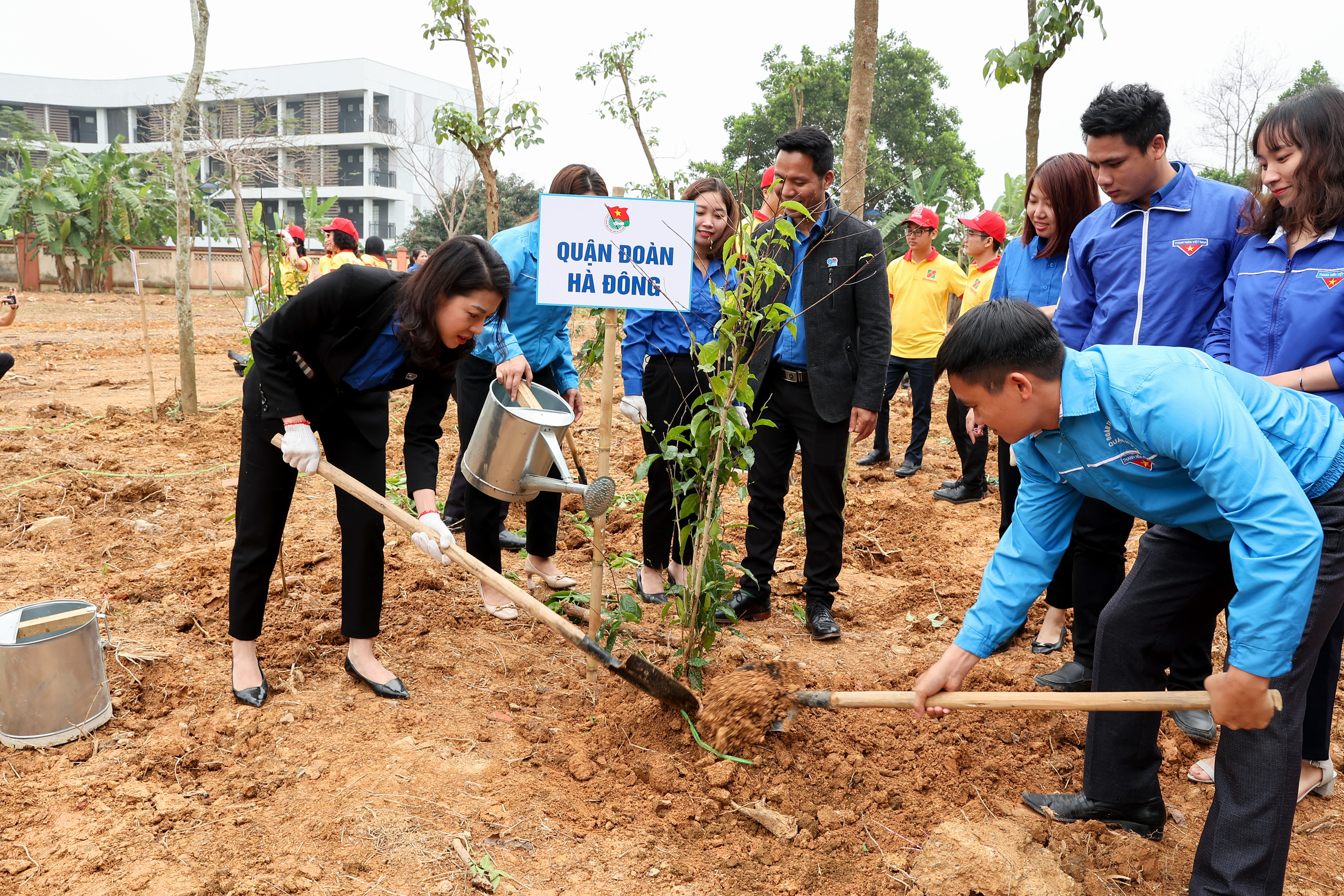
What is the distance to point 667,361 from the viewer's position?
370 centimetres

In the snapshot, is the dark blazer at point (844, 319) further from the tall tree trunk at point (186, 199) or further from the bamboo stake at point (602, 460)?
the tall tree trunk at point (186, 199)

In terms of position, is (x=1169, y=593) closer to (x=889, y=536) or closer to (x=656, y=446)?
(x=656, y=446)

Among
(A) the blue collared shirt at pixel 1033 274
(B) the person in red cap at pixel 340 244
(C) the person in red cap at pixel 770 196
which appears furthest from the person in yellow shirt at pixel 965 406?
(B) the person in red cap at pixel 340 244

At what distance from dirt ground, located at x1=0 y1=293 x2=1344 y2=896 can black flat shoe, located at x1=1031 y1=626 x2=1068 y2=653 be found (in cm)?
4

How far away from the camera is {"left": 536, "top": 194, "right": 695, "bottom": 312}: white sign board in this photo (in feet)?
8.93

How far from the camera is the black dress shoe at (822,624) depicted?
3.60 m

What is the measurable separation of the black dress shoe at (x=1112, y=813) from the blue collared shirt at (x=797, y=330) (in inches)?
68.8

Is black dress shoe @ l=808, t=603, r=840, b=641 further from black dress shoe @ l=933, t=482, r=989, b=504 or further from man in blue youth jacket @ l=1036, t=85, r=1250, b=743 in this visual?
black dress shoe @ l=933, t=482, r=989, b=504

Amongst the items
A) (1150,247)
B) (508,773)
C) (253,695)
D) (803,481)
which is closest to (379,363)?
(253,695)

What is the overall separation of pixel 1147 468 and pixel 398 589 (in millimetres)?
3100

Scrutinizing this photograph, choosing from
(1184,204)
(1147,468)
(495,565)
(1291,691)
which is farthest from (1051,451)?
(495,565)

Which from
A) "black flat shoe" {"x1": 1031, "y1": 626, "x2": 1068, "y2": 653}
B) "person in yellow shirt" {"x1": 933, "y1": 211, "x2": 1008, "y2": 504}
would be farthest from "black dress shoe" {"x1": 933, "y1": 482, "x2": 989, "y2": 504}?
"black flat shoe" {"x1": 1031, "y1": 626, "x2": 1068, "y2": 653}

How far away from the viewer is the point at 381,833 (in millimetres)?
2268

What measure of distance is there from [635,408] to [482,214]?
28.1 metres
